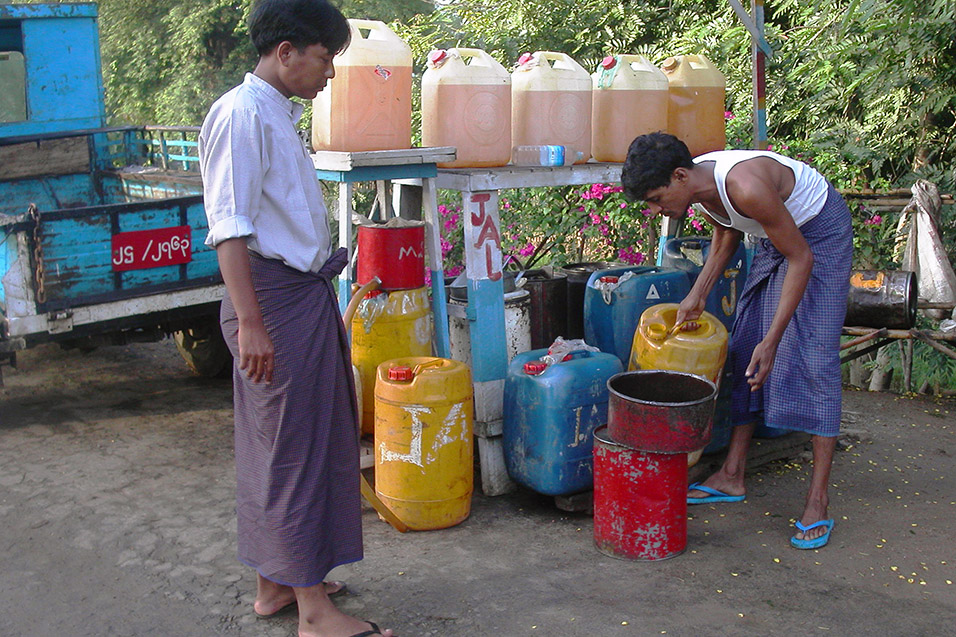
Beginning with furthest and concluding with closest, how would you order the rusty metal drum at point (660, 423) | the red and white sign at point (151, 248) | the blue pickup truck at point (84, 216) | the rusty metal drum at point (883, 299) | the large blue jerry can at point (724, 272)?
the rusty metal drum at point (883, 299) < the red and white sign at point (151, 248) < the blue pickup truck at point (84, 216) < the large blue jerry can at point (724, 272) < the rusty metal drum at point (660, 423)

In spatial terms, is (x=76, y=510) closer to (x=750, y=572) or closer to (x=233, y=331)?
(x=233, y=331)

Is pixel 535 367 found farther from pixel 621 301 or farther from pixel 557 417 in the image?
pixel 621 301

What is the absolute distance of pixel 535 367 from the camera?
3822mm

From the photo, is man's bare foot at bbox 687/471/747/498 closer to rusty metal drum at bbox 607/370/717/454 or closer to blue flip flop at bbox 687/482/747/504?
blue flip flop at bbox 687/482/747/504

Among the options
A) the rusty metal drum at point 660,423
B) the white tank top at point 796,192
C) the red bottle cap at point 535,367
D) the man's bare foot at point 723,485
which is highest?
the white tank top at point 796,192

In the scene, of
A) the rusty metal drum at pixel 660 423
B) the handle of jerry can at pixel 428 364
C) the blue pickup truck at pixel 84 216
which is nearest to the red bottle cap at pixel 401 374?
the handle of jerry can at pixel 428 364

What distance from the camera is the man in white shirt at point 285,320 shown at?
8.35 ft

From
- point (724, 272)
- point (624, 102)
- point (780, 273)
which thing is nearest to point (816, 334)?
point (780, 273)

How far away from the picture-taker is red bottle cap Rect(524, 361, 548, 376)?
382cm

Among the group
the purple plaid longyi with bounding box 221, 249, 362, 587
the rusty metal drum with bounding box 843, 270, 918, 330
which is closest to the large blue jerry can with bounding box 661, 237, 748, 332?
the rusty metal drum with bounding box 843, 270, 918, 330

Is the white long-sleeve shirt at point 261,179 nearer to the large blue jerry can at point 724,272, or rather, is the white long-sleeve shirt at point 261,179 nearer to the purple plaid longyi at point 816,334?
the purple plaid longyi at point 816,334

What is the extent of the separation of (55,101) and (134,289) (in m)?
Answer: 2.96

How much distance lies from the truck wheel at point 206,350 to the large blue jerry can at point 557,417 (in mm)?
2696

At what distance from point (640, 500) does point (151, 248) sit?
3.14 meters
